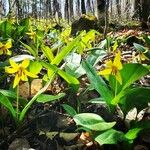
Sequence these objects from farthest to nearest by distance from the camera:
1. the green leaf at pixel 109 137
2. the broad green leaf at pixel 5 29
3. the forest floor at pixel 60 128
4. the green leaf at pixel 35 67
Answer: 1. the broad green leaf at pixel 5 29
2. the green leaf at pixel 35 67
3. the forest floor at pixel 60 128
4. the green leaf at pixel 109 137

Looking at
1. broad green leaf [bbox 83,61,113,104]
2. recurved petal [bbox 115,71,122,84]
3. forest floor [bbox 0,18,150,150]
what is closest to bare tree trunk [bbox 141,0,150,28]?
forest floor [bbox 0,18,150,150]

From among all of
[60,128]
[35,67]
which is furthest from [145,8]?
[60,128]

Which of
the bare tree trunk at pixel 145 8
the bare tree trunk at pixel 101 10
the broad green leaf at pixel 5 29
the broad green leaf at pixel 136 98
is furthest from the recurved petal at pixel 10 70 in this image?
the bare tree trunk at pixel 101 10

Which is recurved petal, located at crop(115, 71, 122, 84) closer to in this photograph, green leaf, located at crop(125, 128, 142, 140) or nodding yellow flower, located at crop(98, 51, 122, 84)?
nodding yellow flower, located at crop(98, 51, 122, 84)

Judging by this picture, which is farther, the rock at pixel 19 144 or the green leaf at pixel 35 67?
the green leaf at pixel 35 67

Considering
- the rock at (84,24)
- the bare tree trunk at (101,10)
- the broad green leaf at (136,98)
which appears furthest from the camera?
the bare tree trunk at (101,10)

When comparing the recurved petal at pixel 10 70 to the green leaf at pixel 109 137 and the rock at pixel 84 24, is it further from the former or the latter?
the rock at pixel 84 24
